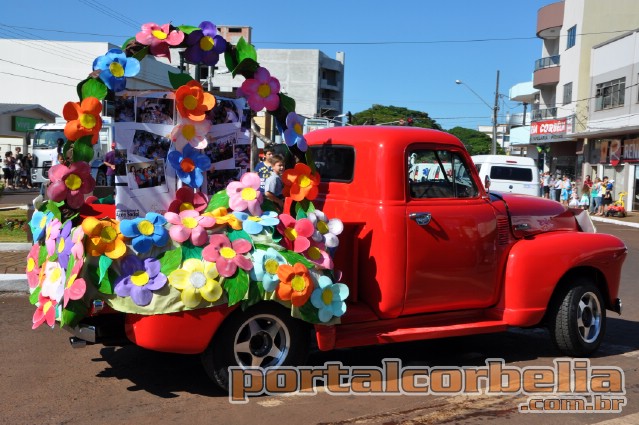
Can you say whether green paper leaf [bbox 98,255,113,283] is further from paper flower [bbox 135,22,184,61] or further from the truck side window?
the truck side window

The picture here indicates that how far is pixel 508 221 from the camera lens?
18.4 ft

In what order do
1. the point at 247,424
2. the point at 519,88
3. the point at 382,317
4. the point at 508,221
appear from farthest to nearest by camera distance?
the point at 519,88, the point at 508,221, the point at 382,317, the point at 247,424

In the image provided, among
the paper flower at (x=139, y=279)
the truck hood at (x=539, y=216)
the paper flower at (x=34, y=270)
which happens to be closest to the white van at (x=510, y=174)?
the truck hood at (x=539, y=216)

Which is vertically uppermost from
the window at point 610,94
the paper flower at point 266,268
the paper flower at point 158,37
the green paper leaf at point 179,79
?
the window at point 610,94

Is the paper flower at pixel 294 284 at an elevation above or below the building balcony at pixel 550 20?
below

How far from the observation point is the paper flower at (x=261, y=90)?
15.8ft

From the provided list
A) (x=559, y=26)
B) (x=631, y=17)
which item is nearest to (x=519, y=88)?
(x=559, y=26)

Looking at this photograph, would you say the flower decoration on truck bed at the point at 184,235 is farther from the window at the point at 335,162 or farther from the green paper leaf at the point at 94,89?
the window at the point at 335,162

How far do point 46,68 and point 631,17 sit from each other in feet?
125

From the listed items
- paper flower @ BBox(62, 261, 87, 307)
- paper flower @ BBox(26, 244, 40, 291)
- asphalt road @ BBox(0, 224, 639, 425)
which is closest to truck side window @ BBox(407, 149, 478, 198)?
asphalt road @ BBox(0, 224, 639, 425)

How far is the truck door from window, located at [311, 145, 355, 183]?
523 mm

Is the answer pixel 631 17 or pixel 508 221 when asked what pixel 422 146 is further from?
pixel 631 17

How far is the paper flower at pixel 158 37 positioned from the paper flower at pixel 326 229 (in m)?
1.53

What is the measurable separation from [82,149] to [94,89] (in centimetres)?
42
